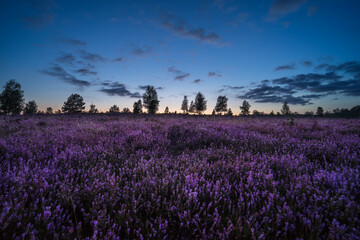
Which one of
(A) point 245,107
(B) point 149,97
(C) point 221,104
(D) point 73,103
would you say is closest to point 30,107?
(D) point 73,103

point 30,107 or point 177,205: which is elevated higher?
point 30,107

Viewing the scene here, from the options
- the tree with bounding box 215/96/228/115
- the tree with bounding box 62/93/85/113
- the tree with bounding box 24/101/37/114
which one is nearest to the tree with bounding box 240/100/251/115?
the tree with bounding box 215/96/228/115

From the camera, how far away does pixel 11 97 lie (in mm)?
51375

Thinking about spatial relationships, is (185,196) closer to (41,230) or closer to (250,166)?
(41,230)

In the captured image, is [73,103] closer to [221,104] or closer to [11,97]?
[11,97]

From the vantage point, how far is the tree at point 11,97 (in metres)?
51.2

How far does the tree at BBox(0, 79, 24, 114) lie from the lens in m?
51.2

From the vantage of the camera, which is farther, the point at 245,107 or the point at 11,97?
the point at 245,107

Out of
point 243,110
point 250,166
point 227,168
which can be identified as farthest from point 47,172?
point 243,110

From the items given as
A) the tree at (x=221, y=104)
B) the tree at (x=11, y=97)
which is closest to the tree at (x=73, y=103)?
the tree at (x=11, y=97)

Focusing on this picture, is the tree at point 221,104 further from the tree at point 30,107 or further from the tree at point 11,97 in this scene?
the tree at point 30,107

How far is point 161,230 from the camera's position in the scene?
1596mm

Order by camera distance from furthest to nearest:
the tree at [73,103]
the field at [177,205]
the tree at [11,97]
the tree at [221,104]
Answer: the tree at [221,104] < the tree at [73,103] < the tree at [11,97] < the field at [177,205]

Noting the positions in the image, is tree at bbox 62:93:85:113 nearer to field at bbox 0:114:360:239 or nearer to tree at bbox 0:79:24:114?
tree at bbox 0:79:24:114
